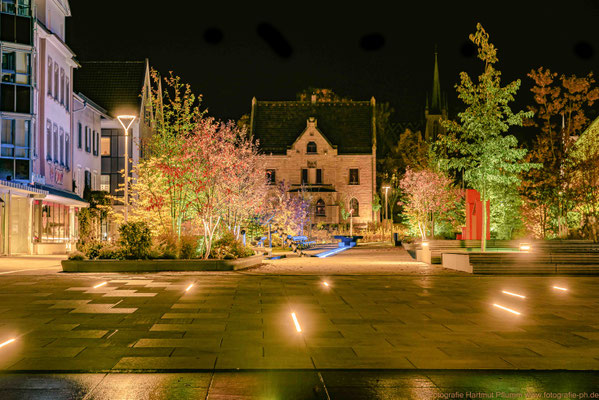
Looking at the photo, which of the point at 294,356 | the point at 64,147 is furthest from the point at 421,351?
the point at 64,147

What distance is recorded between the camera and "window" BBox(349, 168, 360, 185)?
73.4m

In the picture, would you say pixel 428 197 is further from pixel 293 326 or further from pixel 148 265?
pixel 293 326

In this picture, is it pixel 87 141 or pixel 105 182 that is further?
pixel 105 182

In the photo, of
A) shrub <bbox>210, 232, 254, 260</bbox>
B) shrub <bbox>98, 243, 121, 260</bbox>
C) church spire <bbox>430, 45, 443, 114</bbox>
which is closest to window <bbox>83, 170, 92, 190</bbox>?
shrub <bbox>210, 232, 254, 260</bbox>

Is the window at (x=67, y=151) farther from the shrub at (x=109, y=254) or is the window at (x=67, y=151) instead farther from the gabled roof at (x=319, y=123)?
the gabled roof at (x=319, y=123)

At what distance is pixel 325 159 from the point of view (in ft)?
241

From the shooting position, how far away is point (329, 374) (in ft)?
25.8

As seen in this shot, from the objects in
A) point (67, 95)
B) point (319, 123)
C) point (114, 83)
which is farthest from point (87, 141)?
point (319, 123)

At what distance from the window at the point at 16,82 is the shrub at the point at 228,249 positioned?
45.5ft

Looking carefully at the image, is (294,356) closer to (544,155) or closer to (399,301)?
(399,301)

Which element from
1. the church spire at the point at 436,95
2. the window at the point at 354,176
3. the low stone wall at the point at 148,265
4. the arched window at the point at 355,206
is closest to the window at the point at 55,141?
the low stone wall at the point at 148,265

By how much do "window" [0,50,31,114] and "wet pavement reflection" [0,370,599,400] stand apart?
3005 cm

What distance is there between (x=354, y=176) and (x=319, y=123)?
307 inches

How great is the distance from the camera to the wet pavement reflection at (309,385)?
6.84m
